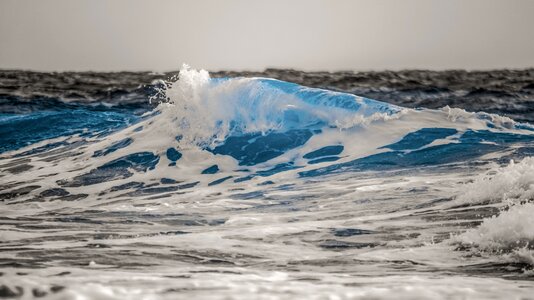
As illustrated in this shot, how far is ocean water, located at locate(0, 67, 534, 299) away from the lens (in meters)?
2.83

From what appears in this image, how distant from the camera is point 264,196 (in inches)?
237

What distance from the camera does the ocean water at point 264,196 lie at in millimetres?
2832

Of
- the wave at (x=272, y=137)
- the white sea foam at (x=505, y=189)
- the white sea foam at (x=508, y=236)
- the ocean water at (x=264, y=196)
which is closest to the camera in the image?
the ocean water at (x=264, y=196)

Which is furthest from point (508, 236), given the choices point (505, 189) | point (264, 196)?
point (264, 196)

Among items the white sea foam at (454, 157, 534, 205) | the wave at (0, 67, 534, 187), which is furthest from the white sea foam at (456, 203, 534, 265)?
the wave at (0, 67, 534, 187)

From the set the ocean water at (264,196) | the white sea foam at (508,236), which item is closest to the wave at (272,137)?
the ocean water at (264,196)

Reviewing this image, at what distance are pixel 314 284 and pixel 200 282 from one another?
0.46 m

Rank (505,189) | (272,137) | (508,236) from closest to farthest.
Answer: (508,236)
(505,189)
(272,137)

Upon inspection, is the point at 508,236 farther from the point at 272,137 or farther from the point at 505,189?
the point at 272,137

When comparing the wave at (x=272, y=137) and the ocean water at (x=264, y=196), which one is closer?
the ocean water at (x=264, y=196)

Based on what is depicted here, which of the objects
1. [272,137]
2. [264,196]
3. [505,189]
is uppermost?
[272,137]

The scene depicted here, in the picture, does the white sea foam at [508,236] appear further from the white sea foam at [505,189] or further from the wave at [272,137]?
the wave at [272,137]

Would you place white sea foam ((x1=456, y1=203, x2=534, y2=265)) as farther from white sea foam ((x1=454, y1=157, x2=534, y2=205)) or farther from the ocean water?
white sea foam ((x1=454, y1=157, x2=534, y2=205))

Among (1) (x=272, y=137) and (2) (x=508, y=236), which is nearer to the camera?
(2) (x=508, y=236)
